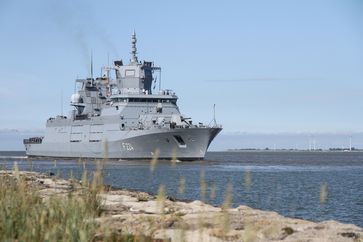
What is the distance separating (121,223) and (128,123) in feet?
160

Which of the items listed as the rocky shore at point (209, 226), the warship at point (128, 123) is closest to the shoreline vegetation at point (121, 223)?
the rocky shore at point (209, 226)

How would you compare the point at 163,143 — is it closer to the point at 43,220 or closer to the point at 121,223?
the point at 121,223

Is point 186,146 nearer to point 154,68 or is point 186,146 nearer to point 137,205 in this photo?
point 154,68

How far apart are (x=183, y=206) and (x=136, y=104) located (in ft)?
158

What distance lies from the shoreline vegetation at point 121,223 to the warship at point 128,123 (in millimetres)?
41021

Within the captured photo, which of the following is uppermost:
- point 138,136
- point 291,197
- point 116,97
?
point 116,97

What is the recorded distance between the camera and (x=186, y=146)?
53312 millimetres

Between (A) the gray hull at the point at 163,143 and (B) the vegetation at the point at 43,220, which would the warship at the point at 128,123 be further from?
(B) the vegetation at the point at 43,220

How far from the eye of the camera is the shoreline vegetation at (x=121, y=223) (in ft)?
15.1

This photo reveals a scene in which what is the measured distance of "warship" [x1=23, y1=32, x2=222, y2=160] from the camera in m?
52.7

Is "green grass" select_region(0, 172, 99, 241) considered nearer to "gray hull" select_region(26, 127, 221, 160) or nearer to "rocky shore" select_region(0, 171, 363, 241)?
"rocky shore" select_region(0, 171, 363, 241)

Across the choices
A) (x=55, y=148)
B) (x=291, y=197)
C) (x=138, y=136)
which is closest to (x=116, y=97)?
(x=138, y=136)

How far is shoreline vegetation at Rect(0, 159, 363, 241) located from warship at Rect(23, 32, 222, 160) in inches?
1615

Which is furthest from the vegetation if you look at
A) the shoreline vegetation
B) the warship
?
the warship
